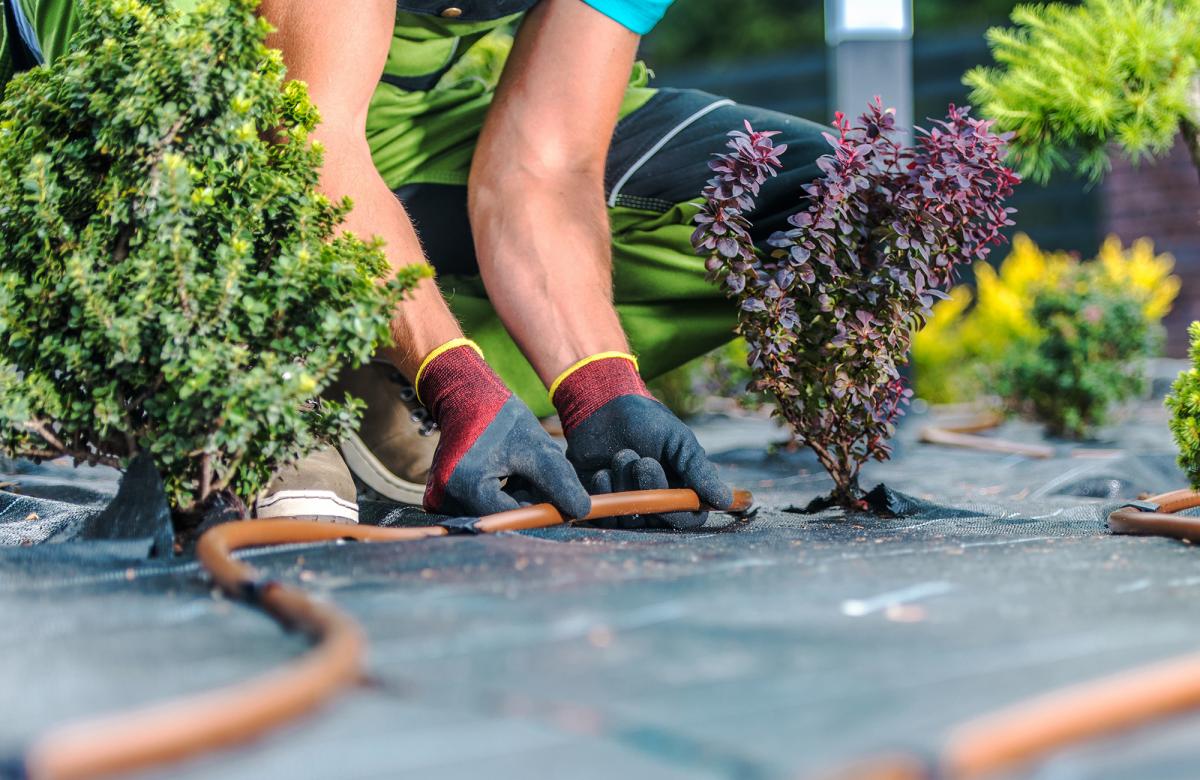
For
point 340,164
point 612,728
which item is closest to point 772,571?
point 612,728

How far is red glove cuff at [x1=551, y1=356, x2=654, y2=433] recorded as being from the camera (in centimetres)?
210

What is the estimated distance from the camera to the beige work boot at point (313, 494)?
189cm

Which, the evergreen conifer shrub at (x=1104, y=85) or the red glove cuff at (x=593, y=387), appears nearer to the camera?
the red glove cuff at (x=593, y=387)

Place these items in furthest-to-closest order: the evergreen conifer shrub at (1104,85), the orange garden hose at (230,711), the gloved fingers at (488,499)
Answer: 1. the evergreen conifer shrub at (1104,85)
2. the gloved fingers at (488,499)
3. the orange garden hose at (230,711)

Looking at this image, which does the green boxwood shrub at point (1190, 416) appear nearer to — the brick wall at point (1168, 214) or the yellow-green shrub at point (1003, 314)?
the yellow-green shrub at point (1003, 314)

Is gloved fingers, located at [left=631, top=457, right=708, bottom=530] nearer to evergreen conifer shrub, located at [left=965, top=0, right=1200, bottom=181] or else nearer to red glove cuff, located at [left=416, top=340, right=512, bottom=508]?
red glove cuff, located at [left=416, top=340, right=512, bottom=508]

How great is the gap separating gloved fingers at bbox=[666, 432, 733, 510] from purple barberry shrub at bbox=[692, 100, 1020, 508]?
20cm

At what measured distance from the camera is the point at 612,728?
0.85 meters

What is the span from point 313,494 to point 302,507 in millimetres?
32

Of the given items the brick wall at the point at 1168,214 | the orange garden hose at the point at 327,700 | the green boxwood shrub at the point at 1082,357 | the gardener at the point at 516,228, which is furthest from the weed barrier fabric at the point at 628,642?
the brick wall at the point at 1168,214

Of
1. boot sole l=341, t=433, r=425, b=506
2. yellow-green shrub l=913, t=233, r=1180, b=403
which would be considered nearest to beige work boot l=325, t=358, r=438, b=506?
boot sole l=341, t=433, r=425, b=506

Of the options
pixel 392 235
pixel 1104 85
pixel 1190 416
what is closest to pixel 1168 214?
pixel 1104 85

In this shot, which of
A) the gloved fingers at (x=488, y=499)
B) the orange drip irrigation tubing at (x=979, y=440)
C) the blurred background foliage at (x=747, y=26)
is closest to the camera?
the gloved fingers at (x=488, y=499)

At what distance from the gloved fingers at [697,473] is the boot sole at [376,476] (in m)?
0.71
